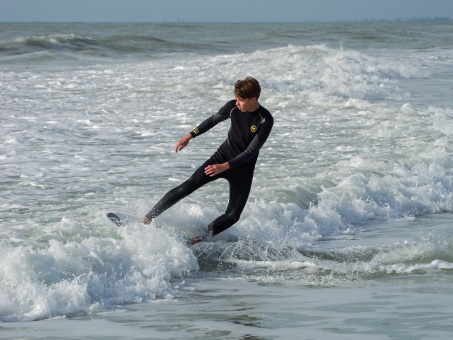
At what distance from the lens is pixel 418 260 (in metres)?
7.98

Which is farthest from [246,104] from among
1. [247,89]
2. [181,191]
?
[181,191]

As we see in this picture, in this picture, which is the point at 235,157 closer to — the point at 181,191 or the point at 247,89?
the point at 247,89

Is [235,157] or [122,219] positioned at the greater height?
[235,157]

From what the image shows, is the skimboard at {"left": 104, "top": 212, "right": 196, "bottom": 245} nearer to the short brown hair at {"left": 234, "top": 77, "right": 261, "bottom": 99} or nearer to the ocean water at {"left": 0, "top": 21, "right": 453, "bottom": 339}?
the ocean water at {"left": 0, "top": 21, "right": 453, "bottom": 339}

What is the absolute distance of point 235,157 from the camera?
7.83 metres

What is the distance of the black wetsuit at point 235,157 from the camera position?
786 cm

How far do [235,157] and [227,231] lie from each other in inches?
57.2

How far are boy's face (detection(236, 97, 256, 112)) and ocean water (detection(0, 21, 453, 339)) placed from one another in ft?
4.60

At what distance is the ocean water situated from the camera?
622 centimetres

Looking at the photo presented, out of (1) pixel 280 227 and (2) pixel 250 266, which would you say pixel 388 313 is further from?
(1) pixel 280 227

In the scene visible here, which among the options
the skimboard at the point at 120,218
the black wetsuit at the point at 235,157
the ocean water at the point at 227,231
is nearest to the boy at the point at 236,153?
the black wetsuit at the point at 235,157

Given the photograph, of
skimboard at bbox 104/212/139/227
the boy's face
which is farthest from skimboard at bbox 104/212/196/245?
the boy's face

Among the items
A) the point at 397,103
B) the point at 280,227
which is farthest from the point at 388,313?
the point at 397,103

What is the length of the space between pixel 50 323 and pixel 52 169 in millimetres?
6297
